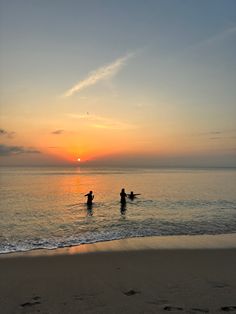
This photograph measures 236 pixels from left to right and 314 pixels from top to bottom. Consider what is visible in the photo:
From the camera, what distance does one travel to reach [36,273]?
34.1 ft

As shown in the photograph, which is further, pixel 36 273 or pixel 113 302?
pixel 36 273

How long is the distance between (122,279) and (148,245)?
530cm

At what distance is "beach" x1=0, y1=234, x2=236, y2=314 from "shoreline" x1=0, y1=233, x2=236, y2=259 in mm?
47

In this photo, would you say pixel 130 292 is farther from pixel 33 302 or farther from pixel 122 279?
pixel 33 302

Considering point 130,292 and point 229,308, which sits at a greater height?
point 229,308

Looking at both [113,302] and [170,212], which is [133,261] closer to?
[113,302]

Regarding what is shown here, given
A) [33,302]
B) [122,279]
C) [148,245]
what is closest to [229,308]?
[122,279]

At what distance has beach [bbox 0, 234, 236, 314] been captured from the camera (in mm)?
7496

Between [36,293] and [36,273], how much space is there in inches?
75.4

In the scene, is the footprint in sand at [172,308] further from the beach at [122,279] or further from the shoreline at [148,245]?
the shoreline at [148,245]

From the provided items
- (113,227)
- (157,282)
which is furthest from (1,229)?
(157,282)

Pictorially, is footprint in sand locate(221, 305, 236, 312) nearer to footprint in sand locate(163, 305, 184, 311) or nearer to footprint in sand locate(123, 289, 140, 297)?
footprint in sand locate(163, 305, 184, 311)

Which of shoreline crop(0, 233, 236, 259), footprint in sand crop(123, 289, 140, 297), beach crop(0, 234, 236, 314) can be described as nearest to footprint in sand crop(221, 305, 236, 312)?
beach crop(0, 234, 236, 314)

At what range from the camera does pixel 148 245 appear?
14805 millimetres
